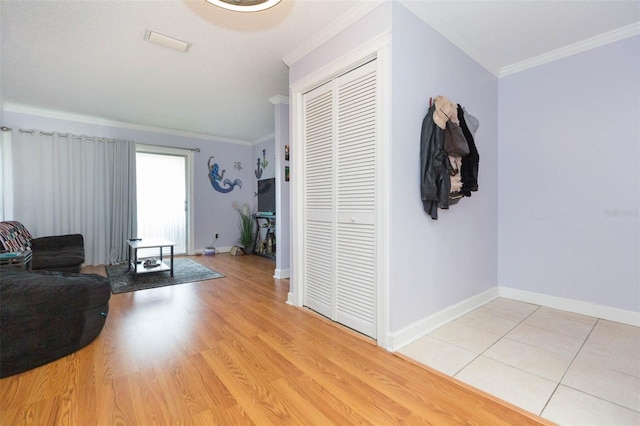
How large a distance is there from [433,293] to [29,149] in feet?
19.2

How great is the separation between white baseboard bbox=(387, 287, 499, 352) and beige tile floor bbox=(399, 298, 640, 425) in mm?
47

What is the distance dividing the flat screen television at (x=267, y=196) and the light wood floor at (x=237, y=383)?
315 cm

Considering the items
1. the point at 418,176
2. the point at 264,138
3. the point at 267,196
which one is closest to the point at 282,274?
the point at 267,196

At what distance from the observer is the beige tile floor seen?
1.39m

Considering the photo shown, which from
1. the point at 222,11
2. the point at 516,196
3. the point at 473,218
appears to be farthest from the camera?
the point at 516,196

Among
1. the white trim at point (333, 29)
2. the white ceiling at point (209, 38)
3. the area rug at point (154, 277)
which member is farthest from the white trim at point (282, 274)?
the white trim at point (333, 29)

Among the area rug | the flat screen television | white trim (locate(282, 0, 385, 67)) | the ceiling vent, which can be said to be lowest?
the area rug

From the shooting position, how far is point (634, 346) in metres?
1.95

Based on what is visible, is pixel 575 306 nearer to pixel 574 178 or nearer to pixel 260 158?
pixel 574 178

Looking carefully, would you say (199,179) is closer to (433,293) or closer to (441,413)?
(433,293)

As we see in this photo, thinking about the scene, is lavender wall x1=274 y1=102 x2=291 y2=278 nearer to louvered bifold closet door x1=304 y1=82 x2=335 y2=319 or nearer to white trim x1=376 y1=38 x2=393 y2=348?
louvered bifold closet door x1=304 y1=82 x2=335 y2=319

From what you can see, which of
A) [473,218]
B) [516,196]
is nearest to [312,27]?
[473,218]

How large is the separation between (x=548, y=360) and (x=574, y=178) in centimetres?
175

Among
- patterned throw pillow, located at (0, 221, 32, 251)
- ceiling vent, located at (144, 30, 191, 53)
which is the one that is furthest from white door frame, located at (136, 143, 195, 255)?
ceiling vent, located at (144, 30, 191, 53)
